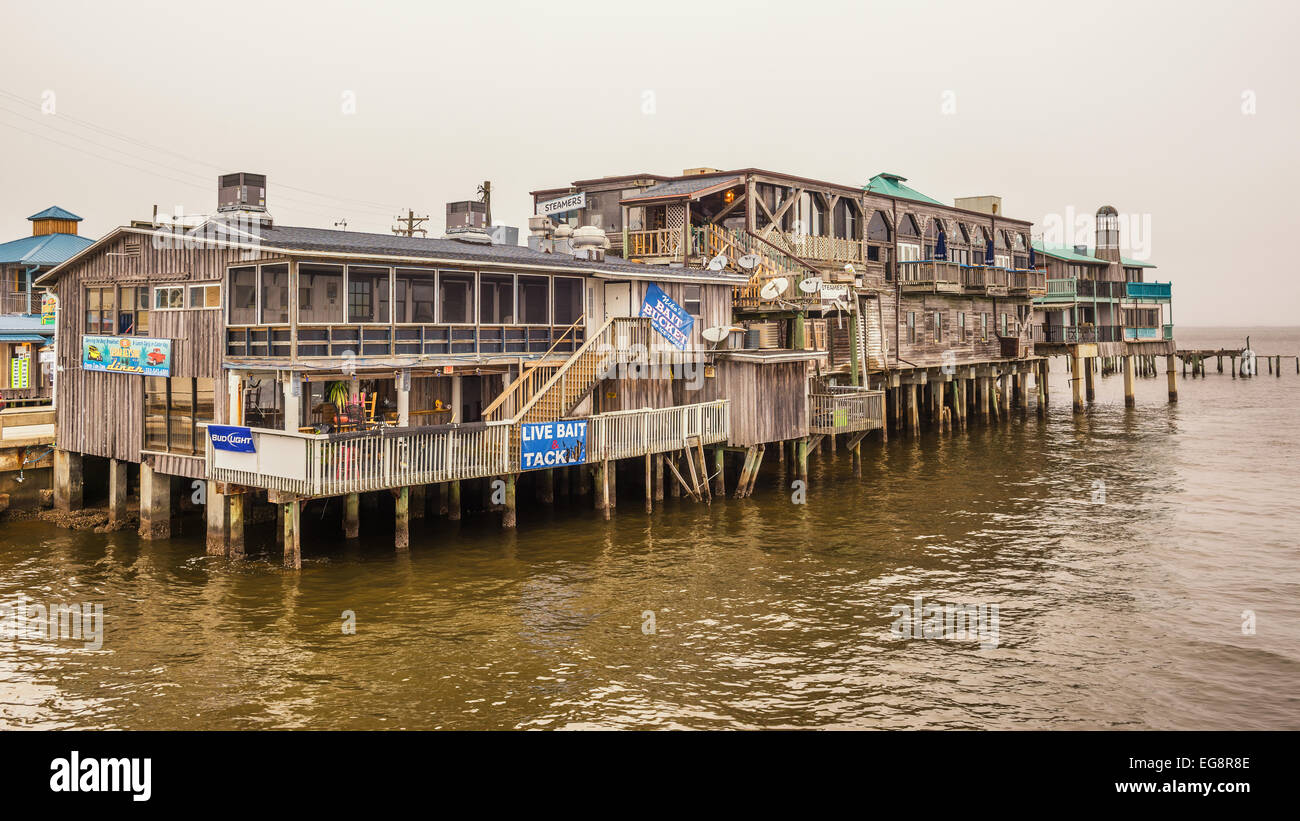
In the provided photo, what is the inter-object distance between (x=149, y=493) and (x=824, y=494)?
2234cm

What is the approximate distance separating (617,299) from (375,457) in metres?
12.1

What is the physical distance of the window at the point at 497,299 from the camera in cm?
3131

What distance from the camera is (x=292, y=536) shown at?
2412 centimetres

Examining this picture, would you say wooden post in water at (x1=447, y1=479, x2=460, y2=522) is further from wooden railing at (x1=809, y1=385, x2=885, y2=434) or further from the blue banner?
wooden railing at (x1=809, y1=385, x2=885, y2=434)

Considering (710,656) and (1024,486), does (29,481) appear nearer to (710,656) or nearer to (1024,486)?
(710,656)

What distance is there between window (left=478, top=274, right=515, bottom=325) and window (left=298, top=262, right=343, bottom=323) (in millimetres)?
4898

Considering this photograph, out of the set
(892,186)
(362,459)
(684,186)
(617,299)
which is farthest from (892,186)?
(362,459)

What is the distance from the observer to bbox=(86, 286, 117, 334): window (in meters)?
29.6

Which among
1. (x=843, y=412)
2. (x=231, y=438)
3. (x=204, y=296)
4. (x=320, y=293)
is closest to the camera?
(x=231, y=438)

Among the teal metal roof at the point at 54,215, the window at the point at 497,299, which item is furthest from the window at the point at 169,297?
the teal metal roof at the point at 54,215

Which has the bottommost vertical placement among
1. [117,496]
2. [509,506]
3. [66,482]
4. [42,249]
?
[509,506]

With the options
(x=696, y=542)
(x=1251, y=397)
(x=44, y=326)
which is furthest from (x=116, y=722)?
(x=1251, y=397)

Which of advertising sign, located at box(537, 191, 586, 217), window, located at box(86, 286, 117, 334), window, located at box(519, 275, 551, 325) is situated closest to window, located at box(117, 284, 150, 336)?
window, located at box(86, 286, 117, 334)

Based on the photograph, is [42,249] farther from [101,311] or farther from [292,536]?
[292,536]
